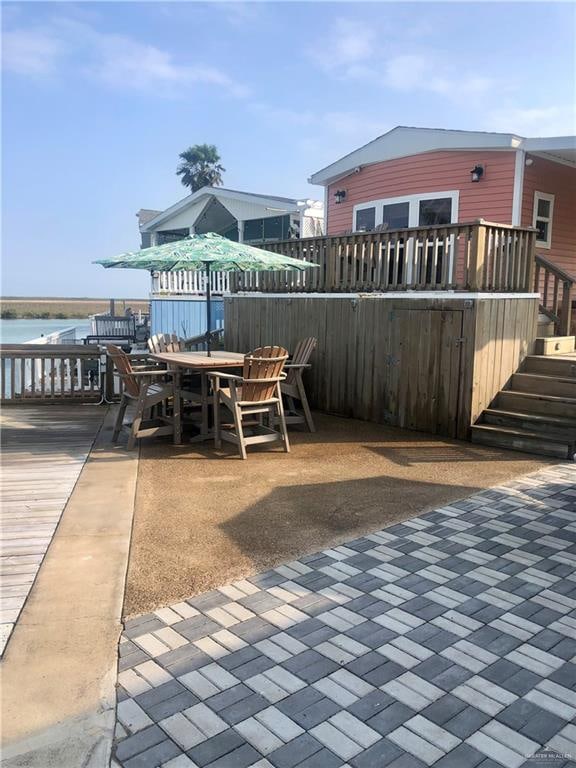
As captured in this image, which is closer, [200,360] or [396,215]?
[200,360]

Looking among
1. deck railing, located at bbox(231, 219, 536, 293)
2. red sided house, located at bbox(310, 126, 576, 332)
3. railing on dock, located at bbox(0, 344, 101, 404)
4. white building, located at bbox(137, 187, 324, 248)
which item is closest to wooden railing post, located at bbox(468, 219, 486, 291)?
deck railing, located at bbox(231, 219, 536, 293)

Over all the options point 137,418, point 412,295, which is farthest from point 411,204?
point 137,418

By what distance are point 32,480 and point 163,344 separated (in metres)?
3.08

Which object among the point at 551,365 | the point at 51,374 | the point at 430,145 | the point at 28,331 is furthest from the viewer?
the point at 28,331

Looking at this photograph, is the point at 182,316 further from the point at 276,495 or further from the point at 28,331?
the point at 276,495

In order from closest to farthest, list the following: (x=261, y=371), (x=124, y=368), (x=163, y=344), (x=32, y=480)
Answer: (x=32, y=480) → (x=261, y=371) → (x=124, y=368) → (x=163, y=344)

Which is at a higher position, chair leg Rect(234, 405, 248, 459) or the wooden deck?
chair leg Rect(234, 405, 248, 459)

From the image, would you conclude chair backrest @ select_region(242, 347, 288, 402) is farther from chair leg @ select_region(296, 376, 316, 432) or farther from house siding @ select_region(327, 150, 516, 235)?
house siding @ select_region(327, 150, 516, 235)

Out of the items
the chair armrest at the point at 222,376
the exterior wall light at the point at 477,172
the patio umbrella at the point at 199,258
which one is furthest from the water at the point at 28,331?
the exterior wall light at the point at 477,172

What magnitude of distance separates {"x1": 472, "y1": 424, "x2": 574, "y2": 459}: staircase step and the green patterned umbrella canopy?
271 centimetres

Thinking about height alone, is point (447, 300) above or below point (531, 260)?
below

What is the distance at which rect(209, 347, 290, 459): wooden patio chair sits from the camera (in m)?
5.61

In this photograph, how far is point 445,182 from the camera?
9492 millimetres

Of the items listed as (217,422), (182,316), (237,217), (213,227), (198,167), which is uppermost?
(198,167)
